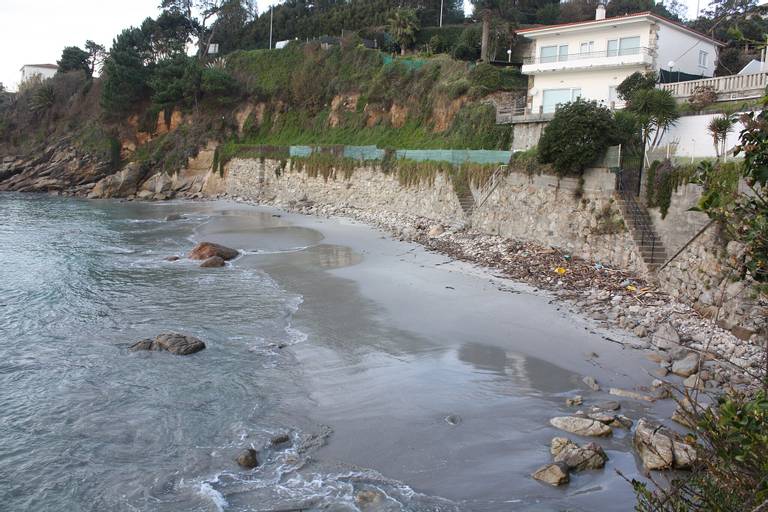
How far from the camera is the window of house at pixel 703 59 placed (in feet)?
102

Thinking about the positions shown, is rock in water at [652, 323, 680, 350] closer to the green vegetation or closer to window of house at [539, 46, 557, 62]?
the green vegetation

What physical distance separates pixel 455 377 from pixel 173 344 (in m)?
6.55

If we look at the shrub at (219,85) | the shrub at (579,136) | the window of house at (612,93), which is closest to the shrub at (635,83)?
the window of house at (612,93)

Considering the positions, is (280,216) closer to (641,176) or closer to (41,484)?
(641,176)

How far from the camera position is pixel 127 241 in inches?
1155

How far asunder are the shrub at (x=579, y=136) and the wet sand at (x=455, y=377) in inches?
202

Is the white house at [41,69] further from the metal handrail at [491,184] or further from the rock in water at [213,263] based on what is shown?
the metal handrail at [491,184]

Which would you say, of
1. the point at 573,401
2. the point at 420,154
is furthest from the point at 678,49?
the point at 573,401

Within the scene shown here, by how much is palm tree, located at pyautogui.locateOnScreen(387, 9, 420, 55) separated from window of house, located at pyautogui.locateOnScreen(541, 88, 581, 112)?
19731 mm

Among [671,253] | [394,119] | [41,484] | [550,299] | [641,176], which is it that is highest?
[394,119]

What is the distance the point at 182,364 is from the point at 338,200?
27.5 m

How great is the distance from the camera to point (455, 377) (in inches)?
478

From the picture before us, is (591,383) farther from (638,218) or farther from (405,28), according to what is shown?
(405,28)

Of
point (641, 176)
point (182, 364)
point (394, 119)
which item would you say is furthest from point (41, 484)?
point (394, 119)
